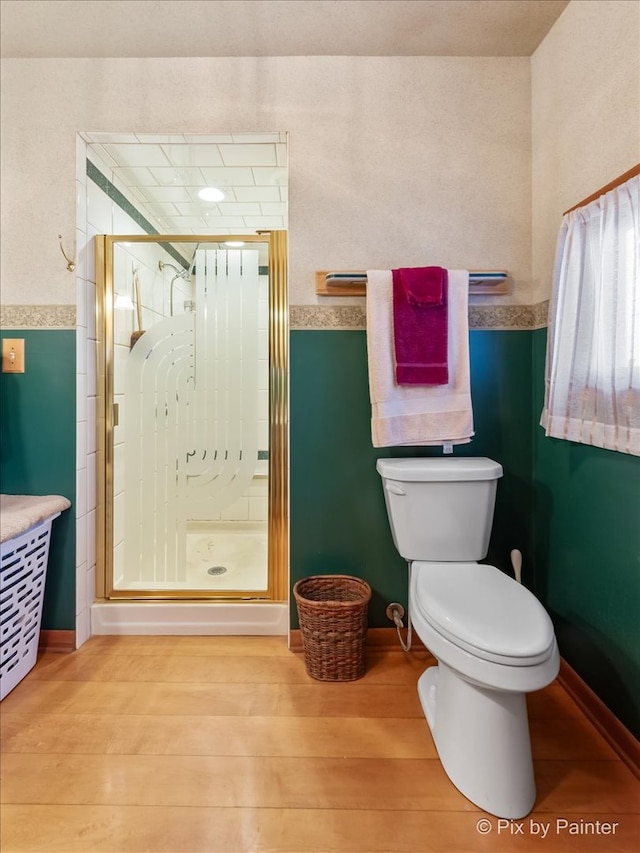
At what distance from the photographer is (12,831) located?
976mm

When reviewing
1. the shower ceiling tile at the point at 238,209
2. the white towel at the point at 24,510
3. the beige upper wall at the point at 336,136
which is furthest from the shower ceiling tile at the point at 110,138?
the white towel at the point at 24,510

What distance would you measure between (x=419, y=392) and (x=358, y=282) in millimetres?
471

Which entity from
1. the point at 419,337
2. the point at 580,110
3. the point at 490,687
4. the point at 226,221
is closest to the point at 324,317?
the point at 419,337

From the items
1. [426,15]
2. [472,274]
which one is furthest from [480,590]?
[426,15]

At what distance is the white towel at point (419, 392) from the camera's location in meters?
1.52

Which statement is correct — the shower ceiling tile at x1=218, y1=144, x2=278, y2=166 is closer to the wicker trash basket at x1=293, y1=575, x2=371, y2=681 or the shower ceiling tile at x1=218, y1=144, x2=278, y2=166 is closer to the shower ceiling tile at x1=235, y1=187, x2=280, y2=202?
the shower ceiling tile at x1=235, y1=187, x2=280, y2=202

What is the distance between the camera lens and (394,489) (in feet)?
4.80

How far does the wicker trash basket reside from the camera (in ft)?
4.86

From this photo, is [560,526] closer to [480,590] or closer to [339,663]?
[480,590]

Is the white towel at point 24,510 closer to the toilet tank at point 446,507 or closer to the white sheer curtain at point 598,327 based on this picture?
the toilet tank at point 446,507

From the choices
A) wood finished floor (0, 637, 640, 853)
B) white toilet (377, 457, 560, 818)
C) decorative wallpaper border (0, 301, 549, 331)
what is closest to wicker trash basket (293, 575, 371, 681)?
wood finished floor (0, 637, 640, 853)

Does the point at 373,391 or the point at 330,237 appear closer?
the point at 373,391

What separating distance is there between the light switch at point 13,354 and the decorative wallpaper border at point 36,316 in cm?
6

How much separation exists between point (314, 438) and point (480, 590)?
800mm
